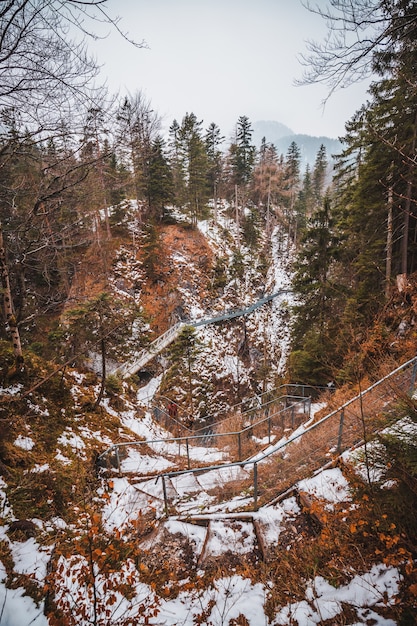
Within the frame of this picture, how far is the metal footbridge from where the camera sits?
18.9 metres

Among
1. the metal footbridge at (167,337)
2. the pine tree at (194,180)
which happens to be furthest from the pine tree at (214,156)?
the metal footbridge at (167,337)

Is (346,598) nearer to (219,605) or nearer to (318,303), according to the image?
(219,605)

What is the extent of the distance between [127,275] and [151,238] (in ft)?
14.6

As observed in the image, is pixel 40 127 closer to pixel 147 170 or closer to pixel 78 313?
pixel 78 313

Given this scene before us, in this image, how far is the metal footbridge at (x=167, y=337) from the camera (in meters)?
18.9

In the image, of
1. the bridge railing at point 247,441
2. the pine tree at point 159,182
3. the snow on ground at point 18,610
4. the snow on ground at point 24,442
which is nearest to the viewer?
the snow on ground at point 18,610

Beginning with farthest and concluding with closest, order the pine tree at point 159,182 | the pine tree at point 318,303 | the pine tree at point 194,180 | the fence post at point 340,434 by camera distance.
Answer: the pine tree at point 194,180 < the pine tree at point 159,182 < the pine tree at point 318,303 < the fence post at point 340,434

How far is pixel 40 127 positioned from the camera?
3828mm

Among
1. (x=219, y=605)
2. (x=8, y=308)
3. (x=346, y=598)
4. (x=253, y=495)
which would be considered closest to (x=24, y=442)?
(x=8, y=308)

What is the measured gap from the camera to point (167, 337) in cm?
2291

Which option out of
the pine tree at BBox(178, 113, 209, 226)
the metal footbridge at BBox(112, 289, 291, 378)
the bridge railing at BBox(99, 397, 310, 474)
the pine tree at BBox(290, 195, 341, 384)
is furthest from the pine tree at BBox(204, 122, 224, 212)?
the bridge railing at BBox(99, 397, 310, 474)

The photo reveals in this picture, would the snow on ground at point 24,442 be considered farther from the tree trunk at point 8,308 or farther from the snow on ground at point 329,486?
the snow on ground at point 329,486

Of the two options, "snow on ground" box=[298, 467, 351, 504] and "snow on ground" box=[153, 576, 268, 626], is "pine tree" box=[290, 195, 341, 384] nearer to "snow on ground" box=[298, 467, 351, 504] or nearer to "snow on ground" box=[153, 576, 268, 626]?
"snow on ground" box=[298, 467, 351, 504]

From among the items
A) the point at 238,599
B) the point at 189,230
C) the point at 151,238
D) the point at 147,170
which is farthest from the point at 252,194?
the point at 238,599
